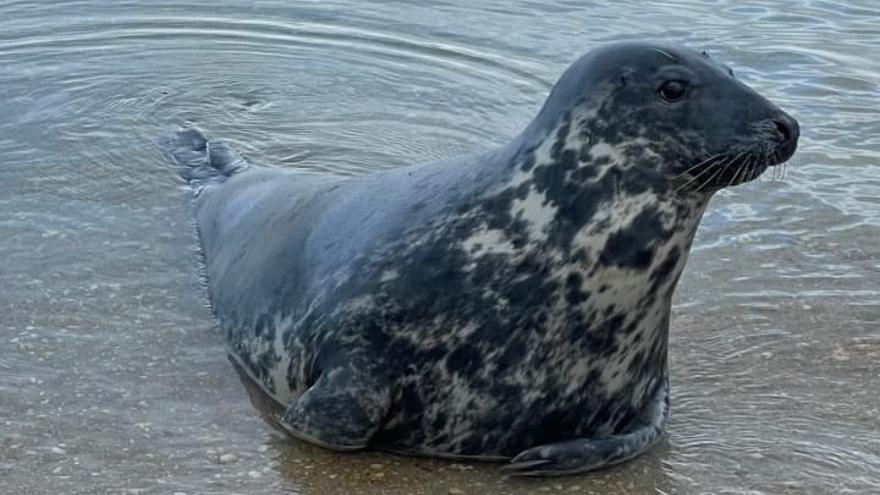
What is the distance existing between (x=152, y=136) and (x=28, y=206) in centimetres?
144

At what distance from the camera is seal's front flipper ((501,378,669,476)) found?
495 centimetres

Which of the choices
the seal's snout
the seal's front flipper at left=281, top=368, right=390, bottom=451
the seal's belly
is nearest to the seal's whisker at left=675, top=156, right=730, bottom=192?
the seal's snout

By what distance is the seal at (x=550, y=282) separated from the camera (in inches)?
193

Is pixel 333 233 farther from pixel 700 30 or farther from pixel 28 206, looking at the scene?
pixel 700 30

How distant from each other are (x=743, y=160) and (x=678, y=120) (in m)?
0.22

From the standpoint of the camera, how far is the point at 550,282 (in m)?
4.95

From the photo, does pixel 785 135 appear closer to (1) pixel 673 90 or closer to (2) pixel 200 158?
(1) pixel 673 90

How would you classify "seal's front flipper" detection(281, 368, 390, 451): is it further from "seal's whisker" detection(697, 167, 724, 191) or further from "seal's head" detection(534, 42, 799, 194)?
"seal's whisker" detection(697, 167, 724, 191)

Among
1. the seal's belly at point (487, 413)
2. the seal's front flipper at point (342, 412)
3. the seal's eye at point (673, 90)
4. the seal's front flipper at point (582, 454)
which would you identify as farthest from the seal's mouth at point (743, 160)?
the seal's front flipper at point (342, 412)

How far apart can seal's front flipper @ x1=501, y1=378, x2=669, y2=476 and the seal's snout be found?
935mm

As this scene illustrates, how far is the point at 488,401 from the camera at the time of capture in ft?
16.5

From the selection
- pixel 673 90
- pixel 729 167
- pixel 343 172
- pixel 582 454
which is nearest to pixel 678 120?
pixel 673 90

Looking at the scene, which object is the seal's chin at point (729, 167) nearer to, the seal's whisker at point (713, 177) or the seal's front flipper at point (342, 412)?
the seal's whisker at point (713, 177)

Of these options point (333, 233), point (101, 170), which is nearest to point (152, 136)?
point (101, 170)
